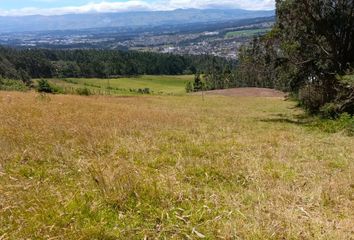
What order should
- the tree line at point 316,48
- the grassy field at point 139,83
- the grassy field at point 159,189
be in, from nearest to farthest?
the grassy field at point 159,189 < the tree line at point 316,48 < the grassy field at point 139,83

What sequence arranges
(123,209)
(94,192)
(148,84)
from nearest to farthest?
(123,209), (94,192), (148,84)

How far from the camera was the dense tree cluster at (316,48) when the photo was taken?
84.5 feet

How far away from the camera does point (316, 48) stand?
28297mm

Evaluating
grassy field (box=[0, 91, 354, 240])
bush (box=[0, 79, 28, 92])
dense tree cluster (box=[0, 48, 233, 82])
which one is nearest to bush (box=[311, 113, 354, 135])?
grassy field (box=[0, 91, 354, 240])

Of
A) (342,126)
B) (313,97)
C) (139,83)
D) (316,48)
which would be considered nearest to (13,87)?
(313,97)

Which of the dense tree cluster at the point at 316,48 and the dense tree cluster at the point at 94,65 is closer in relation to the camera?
the dense tree cluster at the point at 316,48

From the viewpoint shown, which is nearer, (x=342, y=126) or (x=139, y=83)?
(x=342, y=126)

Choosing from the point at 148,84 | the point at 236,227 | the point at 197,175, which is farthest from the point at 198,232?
the point at 148,84

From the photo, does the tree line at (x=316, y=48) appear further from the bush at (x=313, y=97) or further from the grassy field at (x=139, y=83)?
the grassy field at (x=139, y=83)

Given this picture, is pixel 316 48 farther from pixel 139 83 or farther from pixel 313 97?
pixel 139 83

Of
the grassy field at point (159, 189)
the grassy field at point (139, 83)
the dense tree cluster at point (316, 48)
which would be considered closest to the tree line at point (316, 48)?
the dense tree cluster at point (316, 48)

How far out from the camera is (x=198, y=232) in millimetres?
4109

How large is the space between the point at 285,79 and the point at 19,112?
24763 millimetres

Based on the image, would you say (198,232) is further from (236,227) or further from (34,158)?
(34,158)
